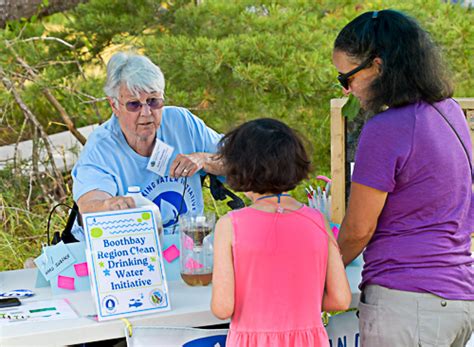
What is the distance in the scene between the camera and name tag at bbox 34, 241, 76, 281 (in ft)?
7.50

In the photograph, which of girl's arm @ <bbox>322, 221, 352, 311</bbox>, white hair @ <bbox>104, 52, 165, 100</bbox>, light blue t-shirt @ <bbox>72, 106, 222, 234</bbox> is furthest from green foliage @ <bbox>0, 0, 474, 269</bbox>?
girl's arm @ <bbox>322, 221, 352, 311</bbox>

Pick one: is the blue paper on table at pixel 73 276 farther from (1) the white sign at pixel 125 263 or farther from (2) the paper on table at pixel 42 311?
(1) the white sign at pixel 125 263

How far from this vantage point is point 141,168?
2842 mm

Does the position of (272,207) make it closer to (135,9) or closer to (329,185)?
(329,185)

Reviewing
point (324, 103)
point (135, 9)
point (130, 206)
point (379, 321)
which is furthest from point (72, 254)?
point (135, 9)

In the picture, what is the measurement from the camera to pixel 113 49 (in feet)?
18.9

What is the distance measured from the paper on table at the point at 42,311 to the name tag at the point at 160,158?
2.49 ft

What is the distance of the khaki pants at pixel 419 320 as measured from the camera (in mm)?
1872

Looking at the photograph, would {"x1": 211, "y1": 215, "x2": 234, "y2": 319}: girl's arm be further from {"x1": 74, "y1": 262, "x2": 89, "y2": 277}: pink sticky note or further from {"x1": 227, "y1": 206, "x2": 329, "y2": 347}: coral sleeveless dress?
{"x1": 74, "y1": 262, "x2": 89, "y2": 277}: pink sticky note

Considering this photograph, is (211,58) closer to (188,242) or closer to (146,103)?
(146,103)

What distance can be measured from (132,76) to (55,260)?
80 centimetres

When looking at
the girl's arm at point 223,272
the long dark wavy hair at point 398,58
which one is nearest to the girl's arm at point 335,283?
the girl's arm at point 223,272

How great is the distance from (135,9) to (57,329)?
3.99 meters

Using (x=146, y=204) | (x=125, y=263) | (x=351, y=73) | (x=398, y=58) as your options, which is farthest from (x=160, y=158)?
(x=398, y=58)
